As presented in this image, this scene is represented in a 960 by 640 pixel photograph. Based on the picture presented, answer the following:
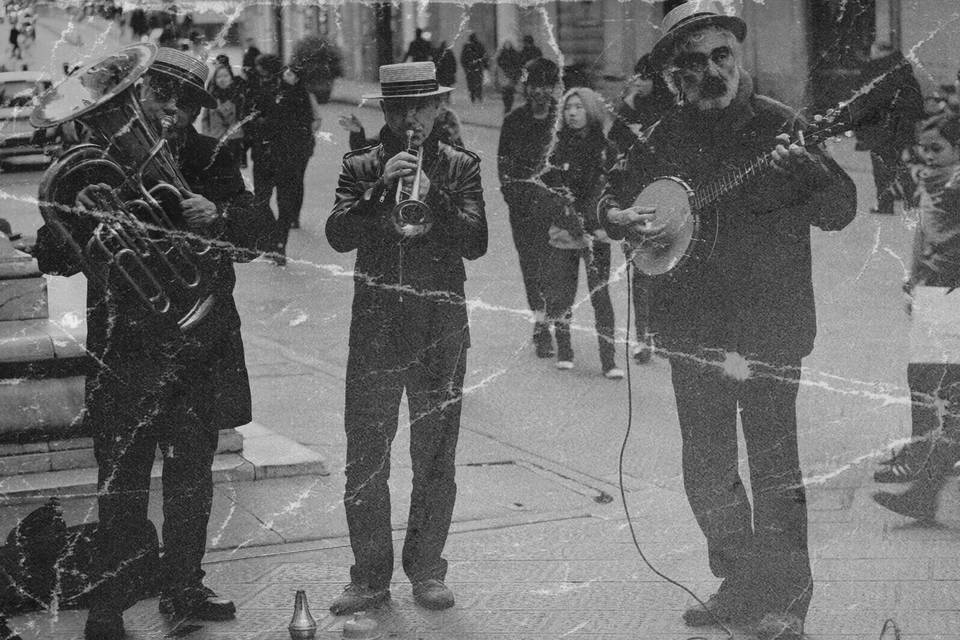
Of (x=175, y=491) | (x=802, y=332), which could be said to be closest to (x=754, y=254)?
(x=802, y=332)

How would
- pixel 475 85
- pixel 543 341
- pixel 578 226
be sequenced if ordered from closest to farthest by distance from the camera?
pixel 475 85 → pixel 578 226 → pixel 543 341

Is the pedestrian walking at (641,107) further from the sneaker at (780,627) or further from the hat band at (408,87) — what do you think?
the sneaker at (780,627)

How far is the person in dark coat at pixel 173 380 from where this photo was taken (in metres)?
4.79

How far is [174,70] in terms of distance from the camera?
486 cm

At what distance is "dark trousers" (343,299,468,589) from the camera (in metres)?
5.02

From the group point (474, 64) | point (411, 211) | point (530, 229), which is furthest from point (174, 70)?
point (530, 229)

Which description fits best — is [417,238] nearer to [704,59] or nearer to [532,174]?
[704,59]

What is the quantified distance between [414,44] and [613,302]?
3.37 m

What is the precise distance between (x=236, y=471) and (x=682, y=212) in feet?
7.78

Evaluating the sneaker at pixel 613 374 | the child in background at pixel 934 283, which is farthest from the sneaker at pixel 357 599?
the sneaker at pixel 613 374

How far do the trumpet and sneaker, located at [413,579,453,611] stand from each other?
1.16 meters

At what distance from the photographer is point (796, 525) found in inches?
193

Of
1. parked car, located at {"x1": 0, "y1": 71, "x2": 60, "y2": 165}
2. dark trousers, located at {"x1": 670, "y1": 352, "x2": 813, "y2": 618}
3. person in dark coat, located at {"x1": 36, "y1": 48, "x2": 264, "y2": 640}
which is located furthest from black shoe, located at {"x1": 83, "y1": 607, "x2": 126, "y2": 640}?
dark trousers, located at {"x1": 670, "y1": 352, "x2": 813, "y2": 618}

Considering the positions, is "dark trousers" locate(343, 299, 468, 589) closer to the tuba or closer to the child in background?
the tuba
